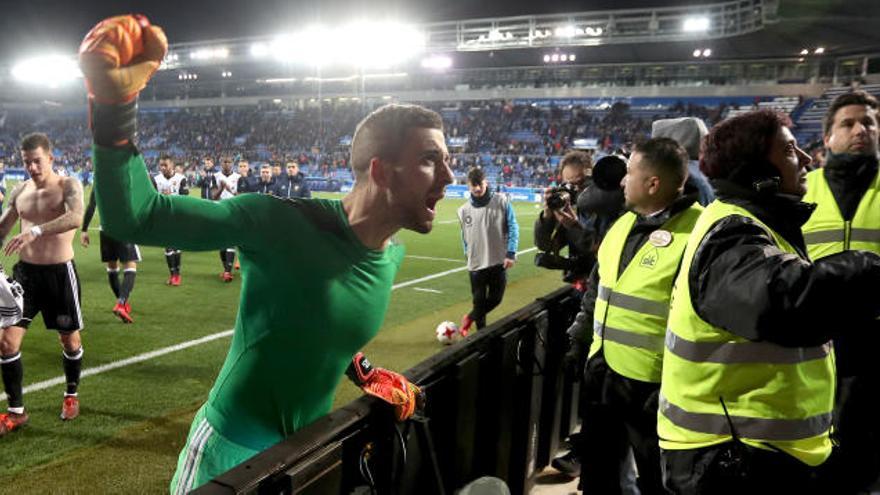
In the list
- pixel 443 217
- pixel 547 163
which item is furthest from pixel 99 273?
pixel 547 163

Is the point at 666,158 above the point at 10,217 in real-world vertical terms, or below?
above

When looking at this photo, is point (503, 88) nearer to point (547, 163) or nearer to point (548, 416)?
point (547, 163)

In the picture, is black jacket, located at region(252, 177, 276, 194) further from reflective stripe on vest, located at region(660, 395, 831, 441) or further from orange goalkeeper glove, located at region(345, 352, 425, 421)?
reflective stripe on vest, located at region(660, 395, 831, 441)

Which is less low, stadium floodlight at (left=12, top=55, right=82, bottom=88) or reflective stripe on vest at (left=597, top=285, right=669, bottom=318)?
stadium floodlight at (left=12, top=55, right=82, bottom=88)

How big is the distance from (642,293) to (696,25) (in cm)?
3770

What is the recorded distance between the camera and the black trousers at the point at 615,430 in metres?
2.85

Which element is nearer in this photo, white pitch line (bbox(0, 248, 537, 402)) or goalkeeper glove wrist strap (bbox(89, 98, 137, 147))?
goalkeeper glove wrist strap (bbox(89, 98, 137, 147))

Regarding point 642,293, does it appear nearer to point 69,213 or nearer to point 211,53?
point 69,213

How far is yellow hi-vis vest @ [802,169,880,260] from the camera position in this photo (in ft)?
10.8

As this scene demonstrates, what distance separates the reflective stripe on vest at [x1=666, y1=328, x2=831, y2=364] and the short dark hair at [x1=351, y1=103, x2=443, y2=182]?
107 centimetres

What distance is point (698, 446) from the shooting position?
1896mm

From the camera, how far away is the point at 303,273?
1588 mm

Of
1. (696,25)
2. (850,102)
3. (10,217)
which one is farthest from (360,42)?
(850,102)

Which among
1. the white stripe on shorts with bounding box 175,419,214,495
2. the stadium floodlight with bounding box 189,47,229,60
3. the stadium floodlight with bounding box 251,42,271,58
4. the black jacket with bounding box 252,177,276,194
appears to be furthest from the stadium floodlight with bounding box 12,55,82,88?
the white stripe on shorts with bounding box 175,419,214,495
